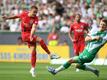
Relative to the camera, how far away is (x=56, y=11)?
112 ft

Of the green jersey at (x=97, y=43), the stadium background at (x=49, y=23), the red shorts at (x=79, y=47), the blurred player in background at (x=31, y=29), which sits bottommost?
the stadium background at (x=49, y=23)

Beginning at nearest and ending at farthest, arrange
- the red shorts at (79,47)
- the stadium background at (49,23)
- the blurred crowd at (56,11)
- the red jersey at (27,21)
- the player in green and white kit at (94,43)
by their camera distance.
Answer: the player in green and white kit at (94,43)
the red jersey at (27,21)
the red shorts at (79,47)
the stadium background at (49,23)
the blurred crowd at (56,11)

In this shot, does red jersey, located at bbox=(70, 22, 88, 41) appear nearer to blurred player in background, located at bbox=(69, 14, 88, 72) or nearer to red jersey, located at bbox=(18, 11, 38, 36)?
blurred player in background, located at bbox=(69, 14, 88, 72)

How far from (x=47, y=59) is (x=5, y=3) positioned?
6.45 meters

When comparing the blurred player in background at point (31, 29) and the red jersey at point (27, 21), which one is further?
the red jersey at point (27, 21)


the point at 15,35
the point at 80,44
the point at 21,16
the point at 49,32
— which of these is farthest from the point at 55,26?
the point at 21,16

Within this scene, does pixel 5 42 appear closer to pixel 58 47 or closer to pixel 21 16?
pixel 58 47

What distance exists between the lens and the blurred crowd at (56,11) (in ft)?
108

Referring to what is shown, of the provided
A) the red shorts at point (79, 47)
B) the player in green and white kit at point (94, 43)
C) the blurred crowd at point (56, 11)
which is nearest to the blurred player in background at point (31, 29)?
the player in green and white kit at point (94, 43)

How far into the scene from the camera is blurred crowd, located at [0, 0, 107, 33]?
33.0 metres

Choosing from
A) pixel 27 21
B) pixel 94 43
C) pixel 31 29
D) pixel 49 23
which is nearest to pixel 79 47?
pixel 31 29

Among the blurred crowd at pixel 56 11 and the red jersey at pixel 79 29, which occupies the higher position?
the red jersey at pixel 79 29

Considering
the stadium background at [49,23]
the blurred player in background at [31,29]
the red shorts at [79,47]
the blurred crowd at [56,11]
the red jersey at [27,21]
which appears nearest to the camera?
the blurred player in background at [31,29]

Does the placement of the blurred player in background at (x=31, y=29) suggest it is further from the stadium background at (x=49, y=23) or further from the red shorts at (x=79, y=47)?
the stadium background at (x=49, y=23)
